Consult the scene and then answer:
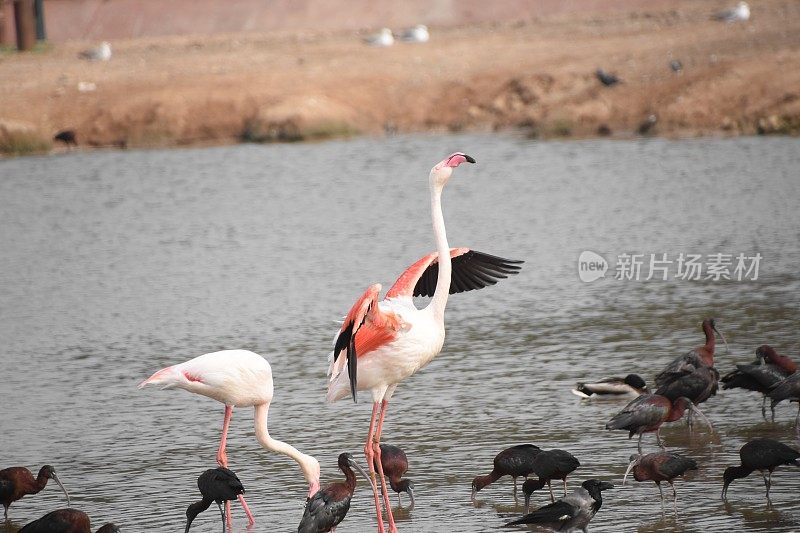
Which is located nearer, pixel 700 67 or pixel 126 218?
pixel 126 218

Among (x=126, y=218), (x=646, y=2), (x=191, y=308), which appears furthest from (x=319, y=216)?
(x=646, y=2)

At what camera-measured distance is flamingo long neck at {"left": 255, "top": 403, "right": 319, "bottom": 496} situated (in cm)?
928

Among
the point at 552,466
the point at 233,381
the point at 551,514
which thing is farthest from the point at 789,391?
the point at 233,381

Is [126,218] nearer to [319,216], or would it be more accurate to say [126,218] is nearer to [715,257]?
[319,216]

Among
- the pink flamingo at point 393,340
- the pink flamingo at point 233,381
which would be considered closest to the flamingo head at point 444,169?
the pink flamingo at point 393,340

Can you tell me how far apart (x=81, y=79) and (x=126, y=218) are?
35.3 ft

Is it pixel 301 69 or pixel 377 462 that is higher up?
pixel 301 69

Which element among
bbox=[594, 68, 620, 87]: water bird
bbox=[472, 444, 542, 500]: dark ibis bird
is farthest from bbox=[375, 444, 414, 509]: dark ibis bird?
bbox=[594, 68, 620, 87]: water bird

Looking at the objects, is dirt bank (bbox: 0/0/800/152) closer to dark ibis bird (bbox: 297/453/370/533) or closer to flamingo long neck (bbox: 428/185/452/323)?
flamingo long neck (bbox: 428/185/452/323)

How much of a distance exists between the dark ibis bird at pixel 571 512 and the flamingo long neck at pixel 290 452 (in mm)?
1431

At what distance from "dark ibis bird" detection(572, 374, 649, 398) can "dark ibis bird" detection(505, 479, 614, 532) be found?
107 inches

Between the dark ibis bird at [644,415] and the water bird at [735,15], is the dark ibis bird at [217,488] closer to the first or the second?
the dark ibis bird at [644,415]

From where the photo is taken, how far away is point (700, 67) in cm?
2877

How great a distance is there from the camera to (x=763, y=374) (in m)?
10.8
